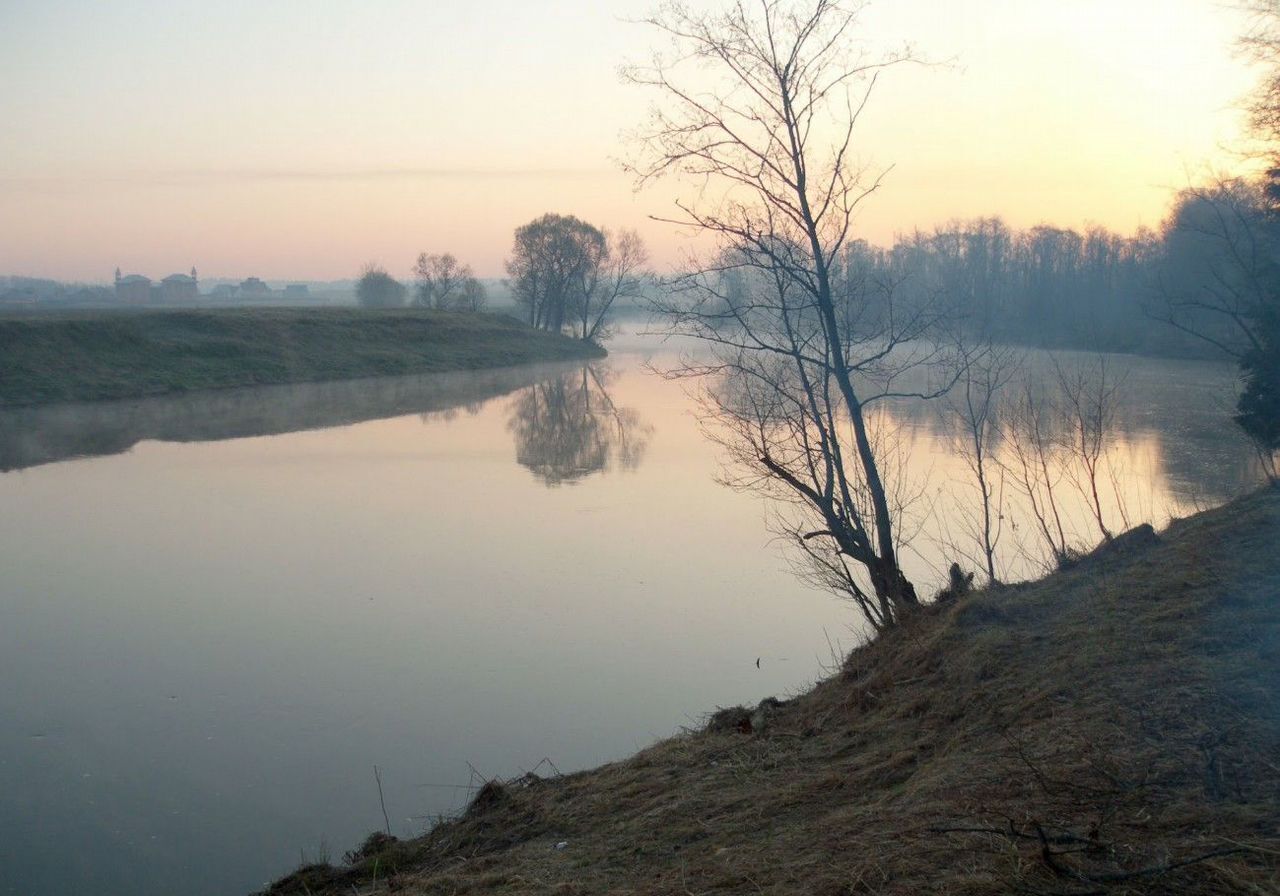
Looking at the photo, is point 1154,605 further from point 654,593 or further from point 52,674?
point 52,674

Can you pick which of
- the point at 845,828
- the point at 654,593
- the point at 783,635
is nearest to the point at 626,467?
the point at 654,593

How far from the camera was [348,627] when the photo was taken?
9.62 m

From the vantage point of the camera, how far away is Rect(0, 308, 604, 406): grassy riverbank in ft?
95.2

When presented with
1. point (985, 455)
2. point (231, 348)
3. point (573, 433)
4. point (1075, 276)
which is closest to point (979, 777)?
point (985, 455)

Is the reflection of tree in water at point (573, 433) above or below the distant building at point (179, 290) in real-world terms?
below

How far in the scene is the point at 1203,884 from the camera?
296cm

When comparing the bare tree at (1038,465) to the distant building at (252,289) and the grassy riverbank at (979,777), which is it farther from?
the distant building at (252,289)

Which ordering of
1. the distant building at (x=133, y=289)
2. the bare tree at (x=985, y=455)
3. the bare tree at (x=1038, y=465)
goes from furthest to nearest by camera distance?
the distant building at (x=133, y=289) → the bare tree at (x=1038, y=465) → the bare tree at (x=985, y=455)

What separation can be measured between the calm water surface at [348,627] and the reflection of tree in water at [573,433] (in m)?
0.23

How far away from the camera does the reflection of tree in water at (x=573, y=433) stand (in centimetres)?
1862

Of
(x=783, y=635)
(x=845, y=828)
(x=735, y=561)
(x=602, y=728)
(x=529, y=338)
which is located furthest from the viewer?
(x=529, y=338)

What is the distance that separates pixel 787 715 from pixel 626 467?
11760 mm

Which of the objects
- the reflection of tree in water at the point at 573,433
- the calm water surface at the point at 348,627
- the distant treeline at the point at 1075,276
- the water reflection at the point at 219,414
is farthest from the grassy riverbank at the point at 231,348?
the distant treeline at the point at 1075,276

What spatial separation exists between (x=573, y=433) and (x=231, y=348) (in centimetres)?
1812
